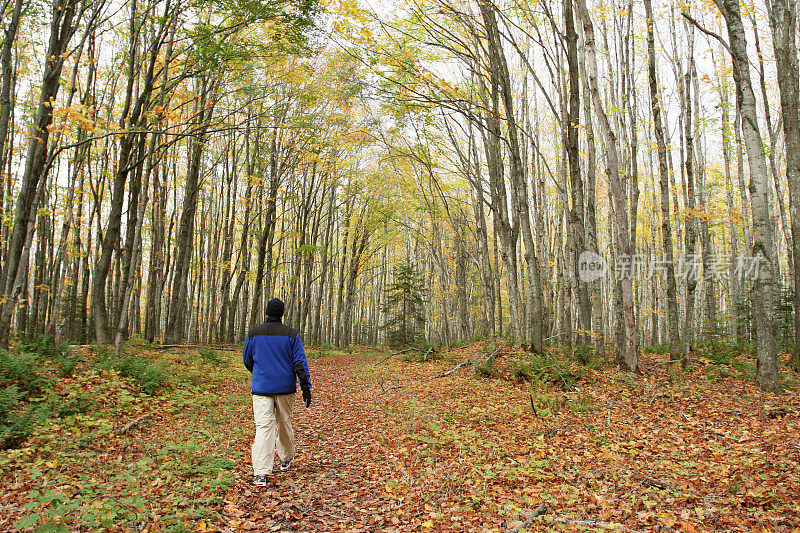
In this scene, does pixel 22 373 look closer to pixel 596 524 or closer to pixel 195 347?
pixel 195 347

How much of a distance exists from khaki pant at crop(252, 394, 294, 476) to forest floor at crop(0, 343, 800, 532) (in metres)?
0.26

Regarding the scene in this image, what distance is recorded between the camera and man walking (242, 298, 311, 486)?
4.59 metres

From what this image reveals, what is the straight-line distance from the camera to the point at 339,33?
34.5ft

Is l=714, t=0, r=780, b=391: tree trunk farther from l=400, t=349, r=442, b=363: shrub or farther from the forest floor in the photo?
l=400, t=349, r=442, b=363: shrub

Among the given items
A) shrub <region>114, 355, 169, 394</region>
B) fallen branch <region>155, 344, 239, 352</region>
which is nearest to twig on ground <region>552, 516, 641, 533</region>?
shrub <region>114, 355, 169, 394</region>

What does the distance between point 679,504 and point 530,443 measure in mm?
1930

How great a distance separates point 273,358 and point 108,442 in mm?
2562

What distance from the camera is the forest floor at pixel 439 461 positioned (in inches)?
135

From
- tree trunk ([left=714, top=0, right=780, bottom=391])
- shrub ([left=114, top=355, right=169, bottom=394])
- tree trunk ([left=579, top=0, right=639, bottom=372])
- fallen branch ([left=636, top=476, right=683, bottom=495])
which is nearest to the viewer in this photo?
fallen branch ([left=636, top=476, right=683, bottom=495])

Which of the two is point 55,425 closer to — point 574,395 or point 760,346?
point 574,395

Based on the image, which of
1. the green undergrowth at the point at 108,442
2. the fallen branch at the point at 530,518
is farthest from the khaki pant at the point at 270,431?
the fallen branch at the point at 530,518

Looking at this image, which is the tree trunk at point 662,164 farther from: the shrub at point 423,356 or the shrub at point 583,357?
the shrub at point 423,356

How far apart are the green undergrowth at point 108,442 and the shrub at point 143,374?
0.02 meters

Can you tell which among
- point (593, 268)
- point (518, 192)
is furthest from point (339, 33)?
point (593, 268)
